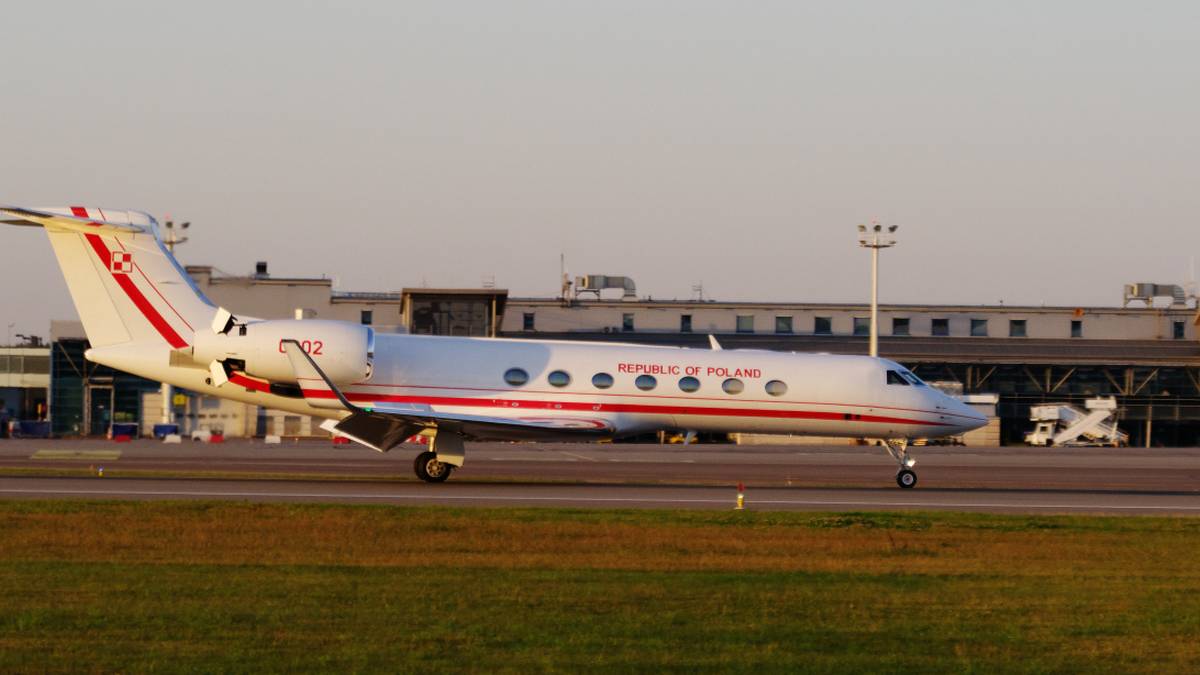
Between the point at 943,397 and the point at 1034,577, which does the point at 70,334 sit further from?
the point at 1034,577

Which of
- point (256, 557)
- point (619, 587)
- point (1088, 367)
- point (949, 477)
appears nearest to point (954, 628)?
point (619, 587)

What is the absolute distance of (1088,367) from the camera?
245 feet

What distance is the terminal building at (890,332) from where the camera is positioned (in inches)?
2630

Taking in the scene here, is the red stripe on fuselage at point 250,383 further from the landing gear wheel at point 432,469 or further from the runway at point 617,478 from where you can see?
the landing gear wheel at point 432,469

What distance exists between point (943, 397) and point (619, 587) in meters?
18.1

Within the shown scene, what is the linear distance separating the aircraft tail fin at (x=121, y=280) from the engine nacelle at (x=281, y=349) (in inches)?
29.4

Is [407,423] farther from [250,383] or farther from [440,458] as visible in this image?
[250,383]

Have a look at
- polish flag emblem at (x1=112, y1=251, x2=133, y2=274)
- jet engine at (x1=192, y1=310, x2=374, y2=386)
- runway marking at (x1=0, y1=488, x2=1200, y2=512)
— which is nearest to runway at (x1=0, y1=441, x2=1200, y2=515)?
runway marking at (x1=0, y1=488, x2=1200, y2=512)

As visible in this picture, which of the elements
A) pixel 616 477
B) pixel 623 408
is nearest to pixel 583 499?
pixel 623 408

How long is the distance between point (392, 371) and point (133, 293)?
5086 mm

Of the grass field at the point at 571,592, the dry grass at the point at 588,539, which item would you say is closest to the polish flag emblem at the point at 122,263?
the dry grass at the point at 588,539

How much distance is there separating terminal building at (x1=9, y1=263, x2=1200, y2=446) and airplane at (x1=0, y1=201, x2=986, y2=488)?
126ft

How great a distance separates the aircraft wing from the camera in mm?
25406

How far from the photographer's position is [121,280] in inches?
1027
